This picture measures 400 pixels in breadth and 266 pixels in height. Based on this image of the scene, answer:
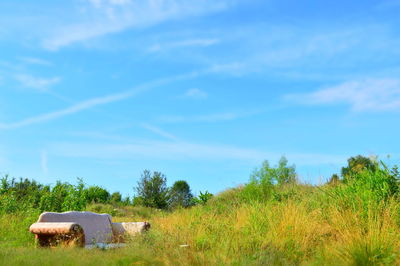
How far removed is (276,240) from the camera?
20.7 feet

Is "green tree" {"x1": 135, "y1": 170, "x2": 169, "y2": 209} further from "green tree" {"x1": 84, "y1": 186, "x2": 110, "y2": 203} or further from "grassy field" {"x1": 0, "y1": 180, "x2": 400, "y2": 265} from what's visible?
"grassy field" {"x1": 0, "y1": 180, "x2": 400, "y2": 265}

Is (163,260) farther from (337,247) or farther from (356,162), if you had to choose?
(356,162)

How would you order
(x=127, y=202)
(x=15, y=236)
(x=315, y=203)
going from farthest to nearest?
(x=127, y=202), (x=15, y=236), (x=315, y=203)

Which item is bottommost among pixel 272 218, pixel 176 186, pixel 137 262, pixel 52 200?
pixel 137 262

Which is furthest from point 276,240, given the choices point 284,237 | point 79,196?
point 79,196

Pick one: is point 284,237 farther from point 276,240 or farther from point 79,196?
point 79,196

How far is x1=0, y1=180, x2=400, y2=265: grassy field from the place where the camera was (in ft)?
17.6

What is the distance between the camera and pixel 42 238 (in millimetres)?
7723

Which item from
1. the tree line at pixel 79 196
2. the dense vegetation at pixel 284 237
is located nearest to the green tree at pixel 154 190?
the tree line at pixel 79 196

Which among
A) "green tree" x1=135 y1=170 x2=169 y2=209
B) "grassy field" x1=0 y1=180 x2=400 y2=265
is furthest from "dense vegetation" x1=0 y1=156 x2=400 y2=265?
"green tree" x1=135 y1=170 x2=169 y2=209

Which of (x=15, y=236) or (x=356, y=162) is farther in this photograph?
(x=356, y=162)

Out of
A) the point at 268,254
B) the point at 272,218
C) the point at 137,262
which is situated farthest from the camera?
the point at 272,218

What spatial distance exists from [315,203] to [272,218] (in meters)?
1.28

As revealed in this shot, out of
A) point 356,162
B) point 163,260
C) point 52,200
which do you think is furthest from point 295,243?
point 356,162
